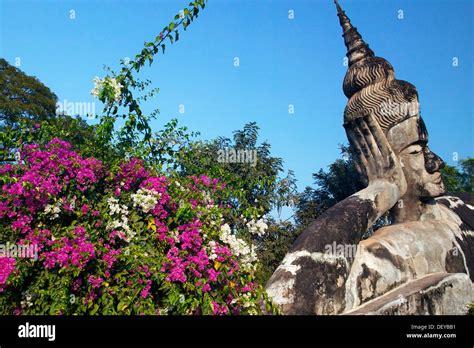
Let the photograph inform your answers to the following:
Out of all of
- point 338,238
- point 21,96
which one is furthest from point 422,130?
point 21,96

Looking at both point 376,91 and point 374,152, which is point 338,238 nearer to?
point 374,152

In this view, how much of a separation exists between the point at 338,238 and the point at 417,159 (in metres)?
2.49

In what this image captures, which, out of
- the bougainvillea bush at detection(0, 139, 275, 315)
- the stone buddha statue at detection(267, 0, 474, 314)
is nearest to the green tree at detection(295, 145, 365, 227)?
the stone buddha statue at detection(267, 0, 474, 314)

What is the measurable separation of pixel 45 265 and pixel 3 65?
2790cm

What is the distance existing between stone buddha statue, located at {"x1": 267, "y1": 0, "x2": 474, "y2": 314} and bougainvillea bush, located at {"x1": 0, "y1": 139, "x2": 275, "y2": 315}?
1244 mm

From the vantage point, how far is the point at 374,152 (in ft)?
25.6

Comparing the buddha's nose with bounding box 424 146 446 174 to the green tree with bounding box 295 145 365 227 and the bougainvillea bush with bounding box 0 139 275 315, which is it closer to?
the bougainvillea bush with bounding box 0 139 275 315

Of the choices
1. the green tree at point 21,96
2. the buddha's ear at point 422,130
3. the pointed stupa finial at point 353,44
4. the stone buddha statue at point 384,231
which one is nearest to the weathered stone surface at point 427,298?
the stone buddha statue at point 384,231

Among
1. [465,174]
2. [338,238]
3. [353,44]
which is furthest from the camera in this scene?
[465,174]

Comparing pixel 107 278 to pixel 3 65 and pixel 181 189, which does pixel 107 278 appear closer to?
pixel 181 189

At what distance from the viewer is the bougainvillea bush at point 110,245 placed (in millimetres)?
4121

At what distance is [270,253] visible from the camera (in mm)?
17047
